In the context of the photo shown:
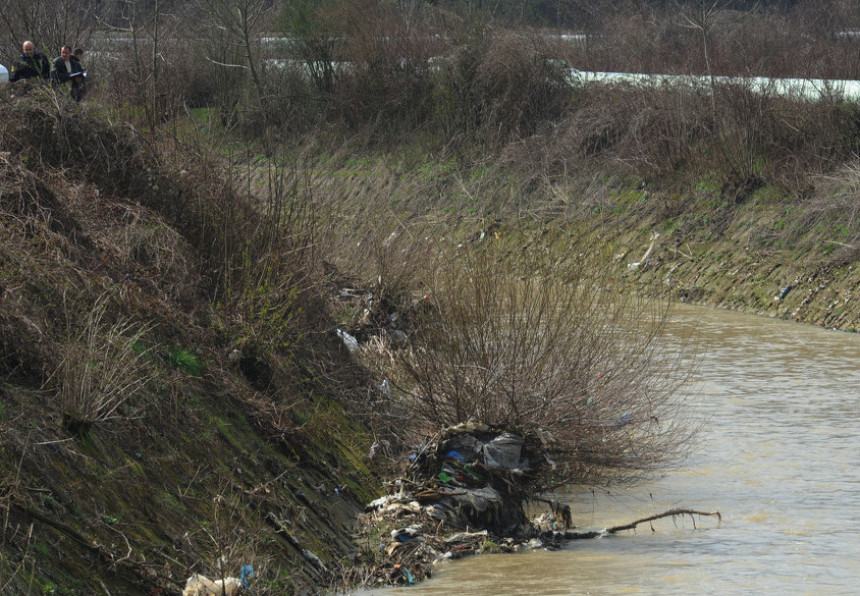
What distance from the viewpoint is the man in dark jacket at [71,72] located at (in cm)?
1825

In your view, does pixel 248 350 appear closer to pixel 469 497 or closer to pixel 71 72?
pixel 469 497

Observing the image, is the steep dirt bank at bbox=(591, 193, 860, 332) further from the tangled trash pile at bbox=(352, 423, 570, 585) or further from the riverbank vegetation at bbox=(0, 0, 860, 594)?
the tangled trash pile at bbox=(352, 423, 570, 585)

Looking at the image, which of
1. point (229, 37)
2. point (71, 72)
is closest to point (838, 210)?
point (71, 72)

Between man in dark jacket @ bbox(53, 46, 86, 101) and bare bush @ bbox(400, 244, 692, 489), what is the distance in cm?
805

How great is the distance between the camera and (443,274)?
41.0 feet

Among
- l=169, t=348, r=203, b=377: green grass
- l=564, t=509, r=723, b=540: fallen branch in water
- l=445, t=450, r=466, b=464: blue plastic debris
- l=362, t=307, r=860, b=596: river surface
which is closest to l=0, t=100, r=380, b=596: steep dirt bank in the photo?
l=169, t=348, r=203, b=377: green grass

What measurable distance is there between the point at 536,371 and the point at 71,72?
495 inches

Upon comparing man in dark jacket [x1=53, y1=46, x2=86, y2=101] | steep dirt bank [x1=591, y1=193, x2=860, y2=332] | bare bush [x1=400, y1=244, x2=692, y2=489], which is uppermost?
man in dark jacket [x1=53, y1=46, x2=86, y2=101]

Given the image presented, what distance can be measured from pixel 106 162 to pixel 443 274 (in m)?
3.38

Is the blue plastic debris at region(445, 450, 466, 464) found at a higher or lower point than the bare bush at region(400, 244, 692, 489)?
lower

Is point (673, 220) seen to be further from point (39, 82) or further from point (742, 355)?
point (39, 82)

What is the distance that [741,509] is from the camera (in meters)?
12.2

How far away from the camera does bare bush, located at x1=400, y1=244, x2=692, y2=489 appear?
436 inches

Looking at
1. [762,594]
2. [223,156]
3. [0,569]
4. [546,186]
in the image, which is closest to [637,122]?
[546,186]
